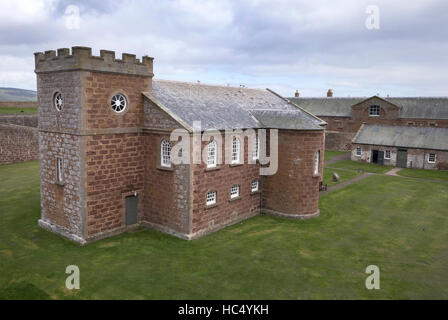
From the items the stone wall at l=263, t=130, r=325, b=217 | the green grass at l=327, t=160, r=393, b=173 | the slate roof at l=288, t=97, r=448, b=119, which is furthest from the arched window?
the slate roof at l=288, t=97, r=448, b=119

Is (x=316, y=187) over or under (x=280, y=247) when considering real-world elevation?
over

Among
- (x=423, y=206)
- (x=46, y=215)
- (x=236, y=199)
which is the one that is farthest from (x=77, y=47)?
(x=423, y=206)

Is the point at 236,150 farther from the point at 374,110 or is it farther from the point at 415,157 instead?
the point at 374,110

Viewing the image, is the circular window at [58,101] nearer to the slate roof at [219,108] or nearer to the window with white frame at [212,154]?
the slate roof at [219,108]

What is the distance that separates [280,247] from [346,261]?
373 cm

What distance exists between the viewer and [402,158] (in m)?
48.0

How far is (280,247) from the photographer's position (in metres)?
20.4

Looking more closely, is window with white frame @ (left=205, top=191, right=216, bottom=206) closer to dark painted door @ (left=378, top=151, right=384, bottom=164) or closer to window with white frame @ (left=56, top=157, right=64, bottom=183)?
window with white frame @ (left=56, top=157, right=64, bottom=183)

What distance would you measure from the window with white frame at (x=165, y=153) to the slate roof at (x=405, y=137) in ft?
125

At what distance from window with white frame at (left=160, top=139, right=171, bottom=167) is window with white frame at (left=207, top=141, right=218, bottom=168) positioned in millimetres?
2517

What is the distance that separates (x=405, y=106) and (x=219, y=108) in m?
48.4
